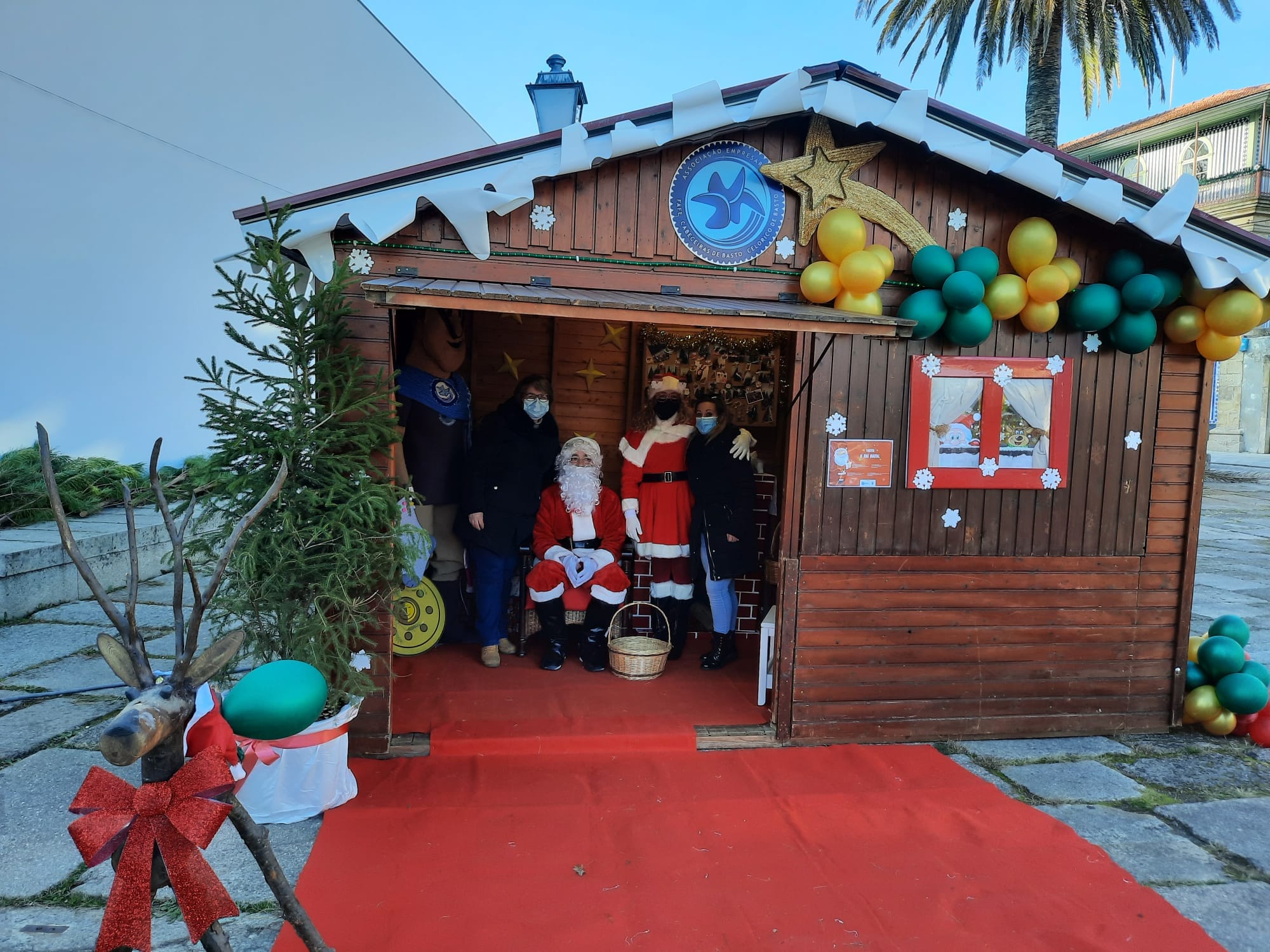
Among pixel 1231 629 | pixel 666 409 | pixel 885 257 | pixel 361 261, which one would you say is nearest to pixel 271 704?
pixel 361 261

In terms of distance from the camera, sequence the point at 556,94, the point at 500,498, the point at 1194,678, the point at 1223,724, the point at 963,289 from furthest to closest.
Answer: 1. the point at 556,94
2. the point at 500,498
3. the point at 1194,678
4. the point at 1223,724
5. the point at 963,289

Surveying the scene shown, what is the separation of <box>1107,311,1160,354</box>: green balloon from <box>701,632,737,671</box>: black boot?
10.2 feet

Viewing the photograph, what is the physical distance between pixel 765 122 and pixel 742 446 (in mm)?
2132

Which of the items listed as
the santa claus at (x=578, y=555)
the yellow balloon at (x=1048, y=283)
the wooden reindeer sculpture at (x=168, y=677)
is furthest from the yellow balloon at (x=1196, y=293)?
the wooden reindeer sculpture at (x=168, y=677)

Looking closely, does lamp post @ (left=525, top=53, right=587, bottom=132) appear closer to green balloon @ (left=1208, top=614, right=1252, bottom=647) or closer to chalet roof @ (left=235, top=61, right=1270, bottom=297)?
chalet roof @ (left=235, top=61, right=1270, bottom=297)

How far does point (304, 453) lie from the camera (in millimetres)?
4031

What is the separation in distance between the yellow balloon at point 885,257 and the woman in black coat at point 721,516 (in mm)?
1708

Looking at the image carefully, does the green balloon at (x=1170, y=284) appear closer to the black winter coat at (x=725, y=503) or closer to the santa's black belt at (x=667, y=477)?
the black winter coat at (x=725, y=503)

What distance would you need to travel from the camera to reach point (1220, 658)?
5.16 m

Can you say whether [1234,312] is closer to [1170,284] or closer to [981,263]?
[1170,284]

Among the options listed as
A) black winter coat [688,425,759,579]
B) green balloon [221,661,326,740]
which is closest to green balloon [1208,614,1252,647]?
black winter coat [688,425,759,579]

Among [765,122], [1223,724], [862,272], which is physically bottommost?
[1223,724]

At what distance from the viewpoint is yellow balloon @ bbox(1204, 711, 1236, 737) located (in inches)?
201

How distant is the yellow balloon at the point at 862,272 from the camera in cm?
441
